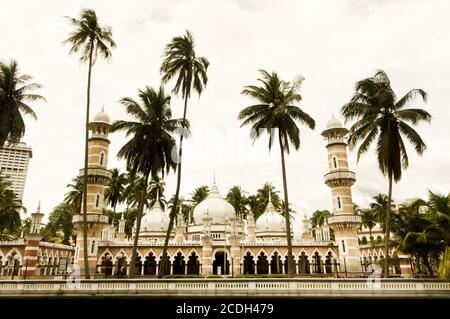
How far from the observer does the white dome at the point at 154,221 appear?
56500 millimetres

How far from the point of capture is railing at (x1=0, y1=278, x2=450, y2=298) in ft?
57.7

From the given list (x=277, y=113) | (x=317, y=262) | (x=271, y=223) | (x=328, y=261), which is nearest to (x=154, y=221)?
(x=271, y=223)

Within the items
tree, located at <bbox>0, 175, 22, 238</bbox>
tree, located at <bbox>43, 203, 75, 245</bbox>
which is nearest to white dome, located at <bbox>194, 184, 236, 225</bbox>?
tree, located at <bbox>43, 203, 75, 245</bbox>

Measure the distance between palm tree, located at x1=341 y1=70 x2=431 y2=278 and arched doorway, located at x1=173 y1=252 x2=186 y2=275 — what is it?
29.2m

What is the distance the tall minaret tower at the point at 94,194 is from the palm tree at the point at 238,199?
36210 millimetres

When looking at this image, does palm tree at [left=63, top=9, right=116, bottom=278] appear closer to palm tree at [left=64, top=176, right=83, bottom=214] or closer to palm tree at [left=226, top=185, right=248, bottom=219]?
palm tree at [left=64, top=176, right=83, bottom=214]

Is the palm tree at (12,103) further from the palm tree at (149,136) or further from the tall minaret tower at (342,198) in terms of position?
the tall minaret tower at (342,198)

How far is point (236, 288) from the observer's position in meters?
18.3

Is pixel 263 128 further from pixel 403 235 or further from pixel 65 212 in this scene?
pixel 65 212

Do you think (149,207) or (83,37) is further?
(149,207)

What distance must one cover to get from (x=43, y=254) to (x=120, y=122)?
2438cm

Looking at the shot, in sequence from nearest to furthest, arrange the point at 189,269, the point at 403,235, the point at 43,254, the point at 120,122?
1. the point at 403,235
2. the point at 120,122
3. the point at 43,254
4. the point at 189,269

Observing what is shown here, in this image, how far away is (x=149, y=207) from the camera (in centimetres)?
6166
